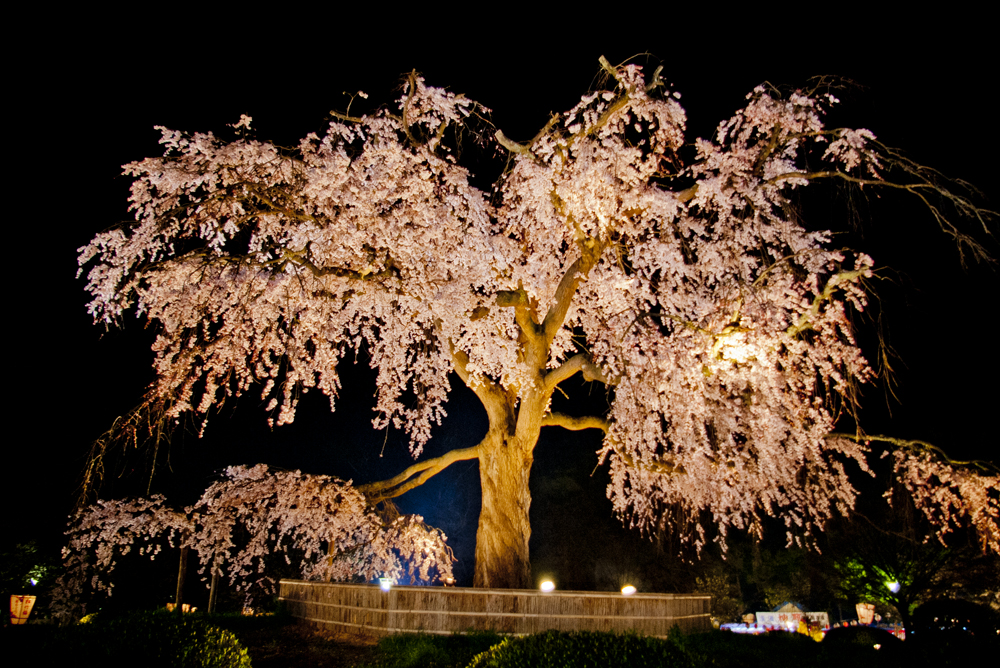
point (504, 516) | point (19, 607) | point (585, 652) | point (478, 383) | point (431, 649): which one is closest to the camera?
point (585, 652)

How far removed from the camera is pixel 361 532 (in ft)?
37.7

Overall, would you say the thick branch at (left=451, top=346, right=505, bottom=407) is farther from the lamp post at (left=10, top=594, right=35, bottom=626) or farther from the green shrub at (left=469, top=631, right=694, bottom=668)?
the lamp post at (left=10, top=594, right=35, bottom=626)

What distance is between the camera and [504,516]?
10766 mm

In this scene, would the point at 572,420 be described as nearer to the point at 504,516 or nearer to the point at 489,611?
the point at 504,516

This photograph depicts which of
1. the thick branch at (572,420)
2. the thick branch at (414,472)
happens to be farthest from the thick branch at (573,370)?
the thick branch at (414,472)

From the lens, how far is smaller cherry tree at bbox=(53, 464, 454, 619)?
35.1ft

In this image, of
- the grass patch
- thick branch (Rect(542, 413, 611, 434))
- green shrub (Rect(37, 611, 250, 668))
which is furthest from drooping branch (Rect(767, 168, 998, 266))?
green shrub (Rect(37, 611, 250, 668))

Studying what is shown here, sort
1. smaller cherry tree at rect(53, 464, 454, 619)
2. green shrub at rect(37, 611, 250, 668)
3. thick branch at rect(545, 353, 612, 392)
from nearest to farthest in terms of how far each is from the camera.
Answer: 1. green shrub at rect(37, 611, 250, 668)
2. smaller cherry tree at rect(53, 464, 454, 619)
3. thick branch at rect(545, 353, 612, 392)

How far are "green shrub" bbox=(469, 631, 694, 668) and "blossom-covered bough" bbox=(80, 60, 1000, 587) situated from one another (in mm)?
4328

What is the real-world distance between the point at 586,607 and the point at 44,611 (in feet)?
50.3

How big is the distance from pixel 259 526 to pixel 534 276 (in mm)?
7003

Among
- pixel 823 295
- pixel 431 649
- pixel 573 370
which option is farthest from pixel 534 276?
pixel 431 649

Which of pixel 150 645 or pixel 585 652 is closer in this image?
pixel 585 652

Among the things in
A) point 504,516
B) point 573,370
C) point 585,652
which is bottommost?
point 585,652
